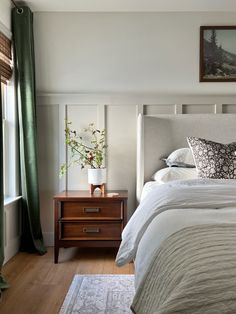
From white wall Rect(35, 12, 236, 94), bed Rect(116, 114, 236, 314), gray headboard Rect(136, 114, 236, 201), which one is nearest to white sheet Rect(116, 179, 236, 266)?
bed Rect(116, 114, 236, 314)

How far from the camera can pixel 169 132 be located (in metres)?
3.45

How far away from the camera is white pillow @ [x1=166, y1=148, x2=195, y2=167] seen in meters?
3.13

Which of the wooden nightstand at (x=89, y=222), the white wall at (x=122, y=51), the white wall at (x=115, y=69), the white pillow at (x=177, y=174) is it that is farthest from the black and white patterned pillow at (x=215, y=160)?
the white wall at (x=122, y=51)

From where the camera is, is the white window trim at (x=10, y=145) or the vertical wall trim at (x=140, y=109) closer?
the white window trim at (x=10, y=145)

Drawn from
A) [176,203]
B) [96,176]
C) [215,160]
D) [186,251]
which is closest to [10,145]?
[96,176]

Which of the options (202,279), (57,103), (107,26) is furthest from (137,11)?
(202,279)

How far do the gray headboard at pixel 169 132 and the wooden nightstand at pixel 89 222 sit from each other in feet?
1.18

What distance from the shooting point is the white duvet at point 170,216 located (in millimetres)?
1414

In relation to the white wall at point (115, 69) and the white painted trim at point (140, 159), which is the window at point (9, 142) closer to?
the white wall at point (115, 69)

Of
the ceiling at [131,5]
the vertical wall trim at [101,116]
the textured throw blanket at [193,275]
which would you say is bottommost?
the textured throw blanket at [193,275]

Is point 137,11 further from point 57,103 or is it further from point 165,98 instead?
point 57,103

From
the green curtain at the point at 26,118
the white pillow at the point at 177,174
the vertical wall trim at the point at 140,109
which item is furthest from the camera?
the vertical wall trim at the point at 140,109

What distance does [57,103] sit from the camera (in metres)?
3.63

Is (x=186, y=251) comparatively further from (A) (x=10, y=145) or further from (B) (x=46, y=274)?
(A) (x=10, y=145)
